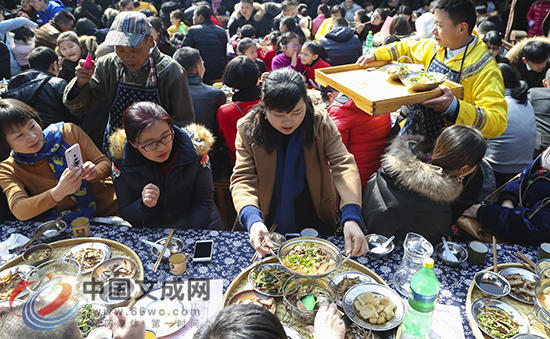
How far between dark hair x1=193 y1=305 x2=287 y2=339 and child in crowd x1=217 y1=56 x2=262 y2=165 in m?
2.59

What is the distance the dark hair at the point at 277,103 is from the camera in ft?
6.35

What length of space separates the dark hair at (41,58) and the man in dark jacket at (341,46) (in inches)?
155

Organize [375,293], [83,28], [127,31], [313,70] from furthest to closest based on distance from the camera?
[83,28], [313,70], [127,31], [375,293]

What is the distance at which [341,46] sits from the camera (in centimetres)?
580

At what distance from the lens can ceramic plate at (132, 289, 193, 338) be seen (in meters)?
1.65

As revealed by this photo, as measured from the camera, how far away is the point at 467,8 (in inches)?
99.7

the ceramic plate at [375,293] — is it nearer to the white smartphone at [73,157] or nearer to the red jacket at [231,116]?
the white smartphone at [73,157]

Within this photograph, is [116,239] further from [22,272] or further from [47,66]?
[47,66]

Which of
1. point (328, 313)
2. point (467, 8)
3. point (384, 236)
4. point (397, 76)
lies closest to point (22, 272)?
point (328, 313)

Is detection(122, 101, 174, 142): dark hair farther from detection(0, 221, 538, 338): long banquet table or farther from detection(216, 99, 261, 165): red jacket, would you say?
detection(216, 99, 261, 165): red jacket

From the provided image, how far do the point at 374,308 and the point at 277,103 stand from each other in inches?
45.4

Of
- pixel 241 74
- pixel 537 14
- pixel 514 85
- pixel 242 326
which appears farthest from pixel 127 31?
pixel 537 14

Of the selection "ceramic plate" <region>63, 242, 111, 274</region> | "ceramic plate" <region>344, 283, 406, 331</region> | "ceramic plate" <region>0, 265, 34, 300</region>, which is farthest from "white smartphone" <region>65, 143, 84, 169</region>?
"ceramic plate" <region>344, 283, 406, 331</region>

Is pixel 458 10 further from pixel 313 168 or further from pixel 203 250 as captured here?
pixel 203 250
